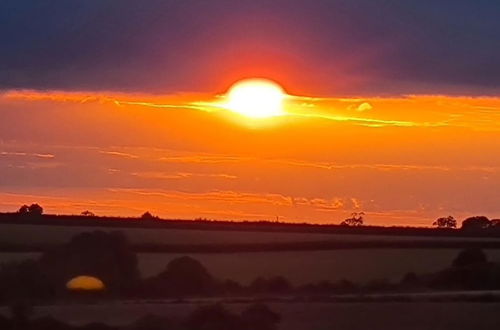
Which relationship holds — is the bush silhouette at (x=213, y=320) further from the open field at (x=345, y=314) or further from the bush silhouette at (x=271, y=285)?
the bush silhouette at (x=271, y=285)

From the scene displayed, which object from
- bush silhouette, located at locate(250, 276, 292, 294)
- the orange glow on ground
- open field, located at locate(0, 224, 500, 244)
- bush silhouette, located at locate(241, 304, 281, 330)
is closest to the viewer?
bush silhouette, located at locate(241, 304, 281, 330)

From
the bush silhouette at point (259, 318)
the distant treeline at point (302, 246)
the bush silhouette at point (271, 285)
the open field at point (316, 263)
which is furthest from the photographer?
the distant treeline at point (302, 246)

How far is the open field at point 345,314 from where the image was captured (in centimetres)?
5322

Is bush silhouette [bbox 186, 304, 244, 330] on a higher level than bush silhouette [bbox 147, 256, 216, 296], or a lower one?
lower

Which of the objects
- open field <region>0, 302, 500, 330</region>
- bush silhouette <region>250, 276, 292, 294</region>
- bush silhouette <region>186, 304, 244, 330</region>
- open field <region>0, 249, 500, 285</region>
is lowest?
bush silhouette <region>186, 304, 244, 330</region>

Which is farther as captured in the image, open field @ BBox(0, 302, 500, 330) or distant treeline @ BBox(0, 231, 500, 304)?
distant treeline @ BBox(0, 231, 500, 304)

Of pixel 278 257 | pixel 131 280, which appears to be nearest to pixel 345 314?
pixel 131 280

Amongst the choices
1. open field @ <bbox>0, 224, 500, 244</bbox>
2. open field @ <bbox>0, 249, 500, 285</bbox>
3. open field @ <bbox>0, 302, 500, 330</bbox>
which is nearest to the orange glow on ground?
open field @ <bbox>0, 249, 500, 285</bbox>

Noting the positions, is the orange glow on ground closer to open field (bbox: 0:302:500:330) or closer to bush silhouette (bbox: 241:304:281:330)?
open field (bbox: 0:302:500:330)

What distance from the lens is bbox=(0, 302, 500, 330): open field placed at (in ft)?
175

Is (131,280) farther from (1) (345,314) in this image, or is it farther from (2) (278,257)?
(2) (278,257)

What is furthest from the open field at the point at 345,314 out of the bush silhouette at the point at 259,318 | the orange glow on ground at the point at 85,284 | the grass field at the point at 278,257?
the grass field at the point at 278,257

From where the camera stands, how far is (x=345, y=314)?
5616 centimetres

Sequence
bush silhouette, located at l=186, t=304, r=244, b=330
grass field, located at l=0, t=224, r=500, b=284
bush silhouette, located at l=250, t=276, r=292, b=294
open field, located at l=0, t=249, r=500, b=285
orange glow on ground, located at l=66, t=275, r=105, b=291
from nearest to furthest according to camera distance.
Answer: bush silhouette, located at l=186, t=304, r=244, b=330, orange glow on ground, located at l=66, t=275, r=105, b=291, bush silhouette, located at l=250, t=276, r=292, b=294, open field, located at l=0, t=249, r=500, b=285, grass field, located at l=0, t=224, r=500, b=284
